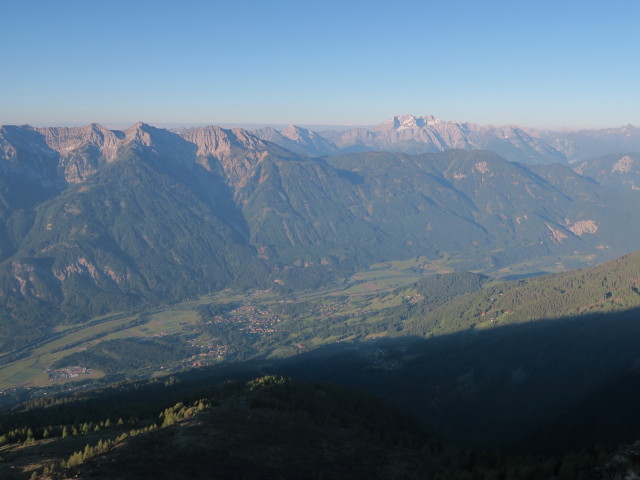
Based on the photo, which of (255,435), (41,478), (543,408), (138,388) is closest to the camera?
(41,478)

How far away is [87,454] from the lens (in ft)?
206

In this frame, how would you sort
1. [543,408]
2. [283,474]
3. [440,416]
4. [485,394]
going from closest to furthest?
[283,474]
[543,408]
[440,416]
[485,394]

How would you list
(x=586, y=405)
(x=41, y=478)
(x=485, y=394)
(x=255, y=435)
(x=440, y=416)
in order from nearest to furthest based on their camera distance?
(x=41, y=478)
(x=255, y=435)
(x=586, y=405)
(x=440, y=416)
(x=485, y=394)

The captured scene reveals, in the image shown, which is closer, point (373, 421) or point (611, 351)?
point (373, 421)

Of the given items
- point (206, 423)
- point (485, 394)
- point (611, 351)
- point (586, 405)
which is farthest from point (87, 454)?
point (611, 351)

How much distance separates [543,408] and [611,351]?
151 feet

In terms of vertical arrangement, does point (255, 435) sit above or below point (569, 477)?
below

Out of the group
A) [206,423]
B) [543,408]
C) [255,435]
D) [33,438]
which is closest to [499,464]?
[255,435]

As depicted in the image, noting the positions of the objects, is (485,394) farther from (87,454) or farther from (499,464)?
(87,454)

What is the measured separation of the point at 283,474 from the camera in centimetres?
6262

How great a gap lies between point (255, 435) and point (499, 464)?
111ft

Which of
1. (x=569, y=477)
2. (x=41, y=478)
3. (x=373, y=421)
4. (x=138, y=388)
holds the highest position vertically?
(x=569, y=477)

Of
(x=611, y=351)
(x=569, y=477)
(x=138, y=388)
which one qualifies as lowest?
(x=138, y=388)

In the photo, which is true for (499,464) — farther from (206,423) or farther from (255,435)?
(206,423)
